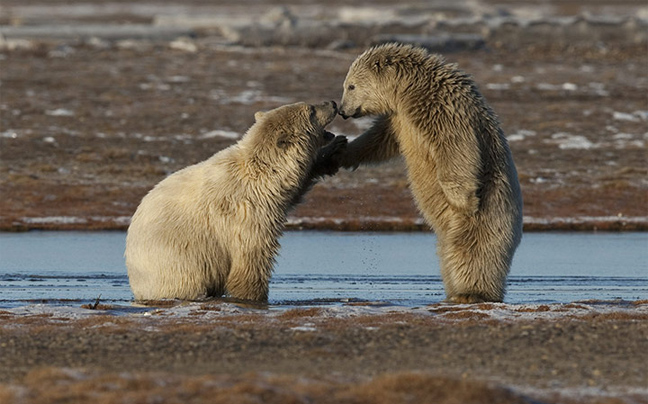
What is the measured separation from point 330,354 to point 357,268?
233 inches

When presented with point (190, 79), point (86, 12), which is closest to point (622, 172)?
point (190, 79)

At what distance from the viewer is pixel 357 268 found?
13461mm

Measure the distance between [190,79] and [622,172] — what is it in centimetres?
1313

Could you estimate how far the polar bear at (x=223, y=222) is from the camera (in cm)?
997

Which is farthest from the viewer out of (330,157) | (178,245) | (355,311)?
(330,157)

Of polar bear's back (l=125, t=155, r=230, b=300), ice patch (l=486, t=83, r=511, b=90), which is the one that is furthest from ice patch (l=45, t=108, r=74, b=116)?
polar bear's back (l=125, t=155, r=230, b=300)

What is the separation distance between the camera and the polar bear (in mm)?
9969

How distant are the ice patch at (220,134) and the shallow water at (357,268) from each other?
688 centimetres

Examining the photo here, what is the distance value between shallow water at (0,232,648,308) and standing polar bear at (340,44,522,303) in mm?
732

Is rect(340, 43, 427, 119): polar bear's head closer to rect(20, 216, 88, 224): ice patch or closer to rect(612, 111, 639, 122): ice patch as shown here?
rect(20, 216, 88, 224): ice patch

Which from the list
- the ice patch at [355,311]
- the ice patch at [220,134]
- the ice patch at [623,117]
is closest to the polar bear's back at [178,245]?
the ice patch at [355,311]

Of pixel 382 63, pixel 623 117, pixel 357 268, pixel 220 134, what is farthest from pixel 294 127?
pixel 623 117

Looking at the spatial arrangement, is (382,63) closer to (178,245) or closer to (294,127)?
(294,127)

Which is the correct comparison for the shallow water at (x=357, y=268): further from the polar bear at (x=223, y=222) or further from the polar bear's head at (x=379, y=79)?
the polar bear's head at (x=379, y=79)
